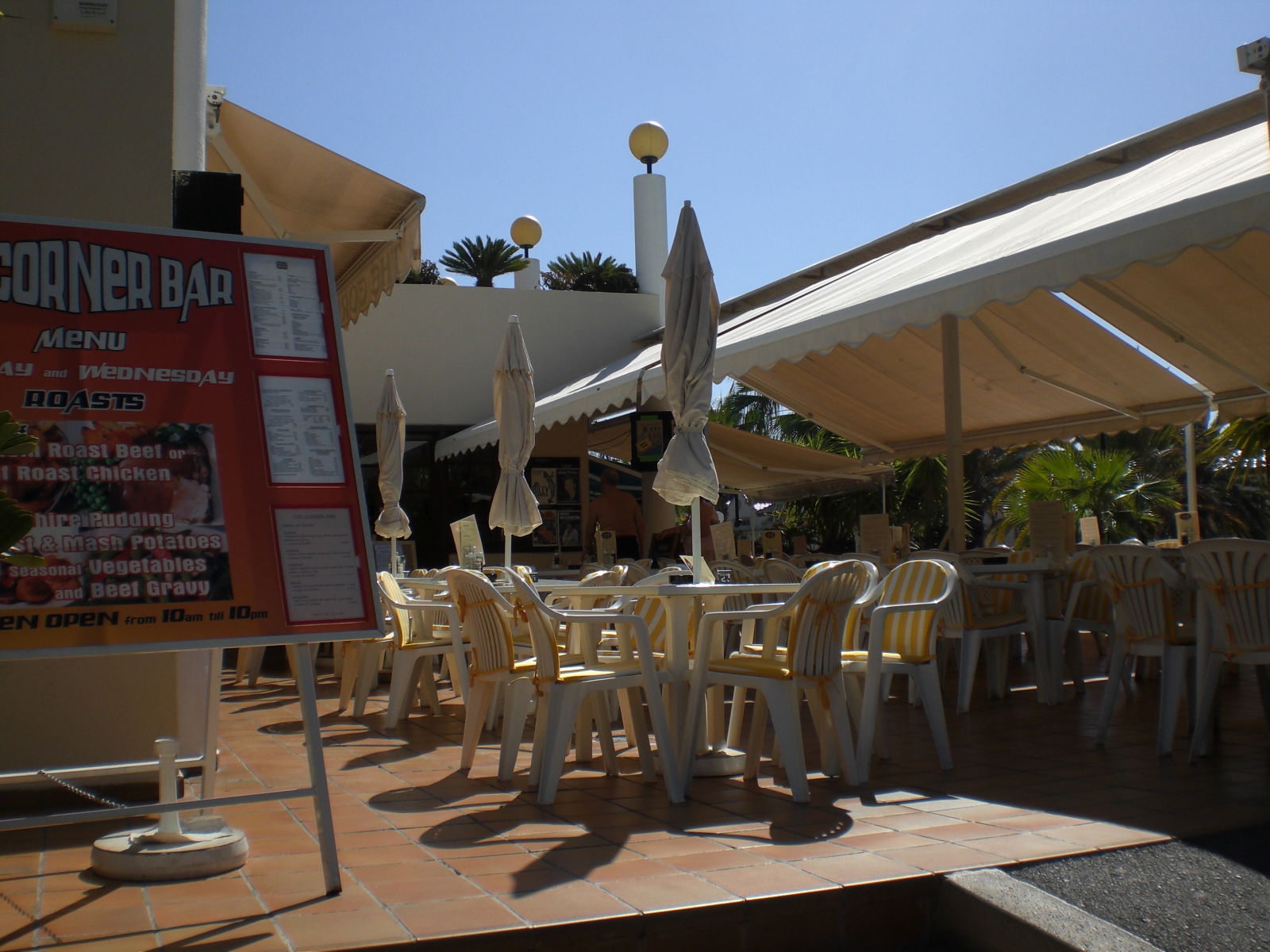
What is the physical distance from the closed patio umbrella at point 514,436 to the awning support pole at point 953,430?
2.90m

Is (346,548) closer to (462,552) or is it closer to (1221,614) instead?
(1221,614)

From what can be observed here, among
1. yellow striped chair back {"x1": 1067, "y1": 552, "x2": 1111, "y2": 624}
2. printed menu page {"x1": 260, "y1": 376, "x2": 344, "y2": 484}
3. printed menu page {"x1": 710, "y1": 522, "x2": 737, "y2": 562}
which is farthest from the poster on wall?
printed menu page {"x1": 260, "y1": 376, "x2": 344, "y2": 484}

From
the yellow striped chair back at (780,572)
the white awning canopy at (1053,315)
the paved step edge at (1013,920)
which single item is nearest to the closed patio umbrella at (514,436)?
the white awning canopy at (1053,315)

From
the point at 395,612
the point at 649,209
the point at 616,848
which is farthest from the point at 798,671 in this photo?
the point at 649,209

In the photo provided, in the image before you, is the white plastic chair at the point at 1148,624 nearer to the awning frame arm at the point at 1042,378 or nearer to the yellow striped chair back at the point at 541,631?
the yellow striped chair back at the point at 541,631

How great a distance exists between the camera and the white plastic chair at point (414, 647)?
5.56m

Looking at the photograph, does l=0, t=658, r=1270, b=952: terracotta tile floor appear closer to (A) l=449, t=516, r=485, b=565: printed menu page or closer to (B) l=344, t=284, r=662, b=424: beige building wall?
(A) l=449, t=516, r=485, b=565: printed menu page

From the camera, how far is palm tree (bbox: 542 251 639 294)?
105 feet

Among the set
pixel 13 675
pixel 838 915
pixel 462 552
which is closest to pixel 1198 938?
pixel 838 915

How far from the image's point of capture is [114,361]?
2863 mm

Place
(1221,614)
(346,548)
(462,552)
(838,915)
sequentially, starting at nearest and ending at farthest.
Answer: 1. (838,915)
2. (346,548)
3. (1221,614)
4. (462,552)

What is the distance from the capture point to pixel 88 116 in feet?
13.2

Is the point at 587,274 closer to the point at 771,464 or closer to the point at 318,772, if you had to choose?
the point at 771,464

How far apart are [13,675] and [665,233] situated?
50.5ft
